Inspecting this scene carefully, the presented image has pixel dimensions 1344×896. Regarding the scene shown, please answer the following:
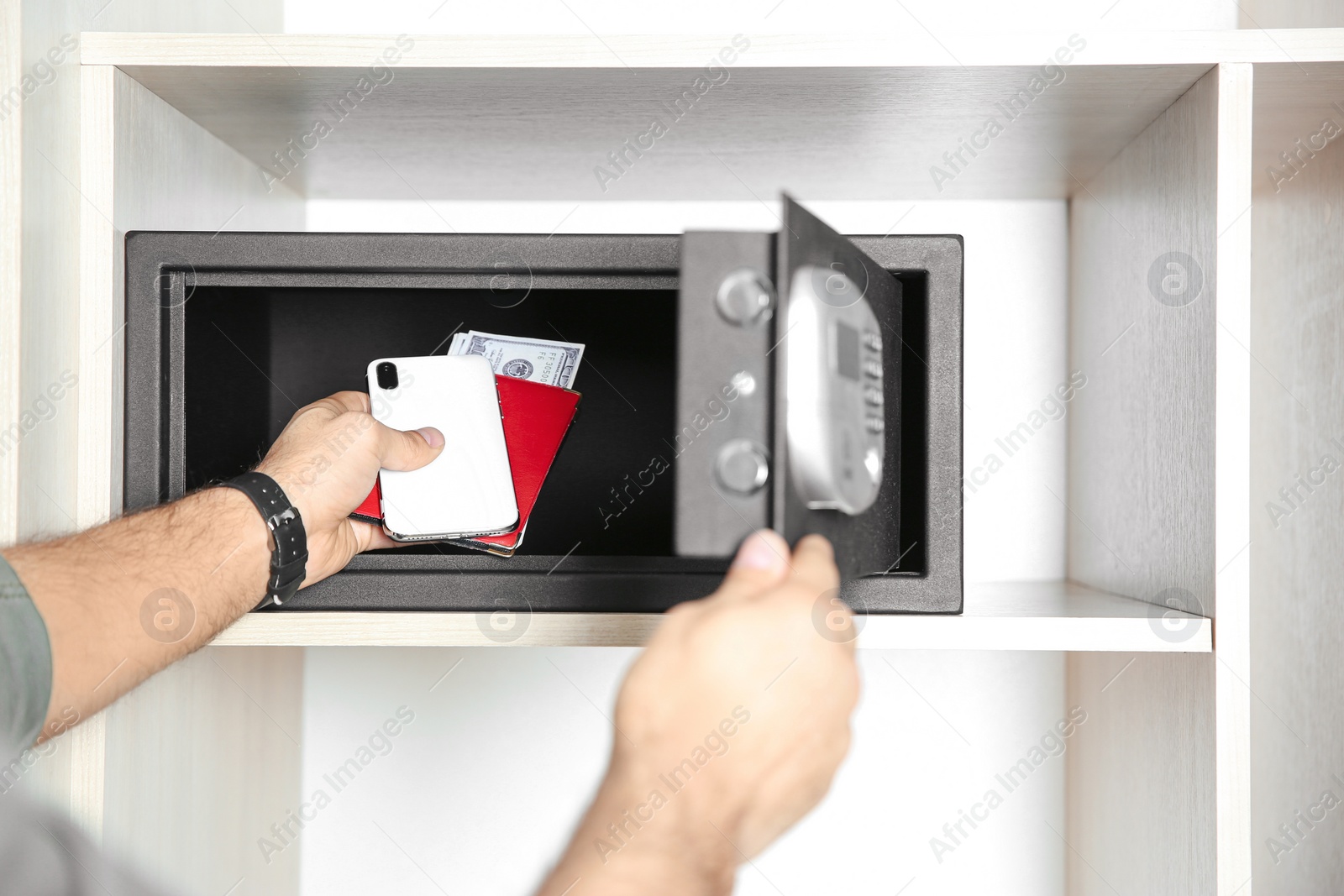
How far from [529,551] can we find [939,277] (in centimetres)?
47

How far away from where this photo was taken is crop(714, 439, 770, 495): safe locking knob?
44cm

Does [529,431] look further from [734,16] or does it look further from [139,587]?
[734,16]

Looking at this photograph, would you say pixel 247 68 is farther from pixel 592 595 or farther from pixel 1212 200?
pixel 1212 200

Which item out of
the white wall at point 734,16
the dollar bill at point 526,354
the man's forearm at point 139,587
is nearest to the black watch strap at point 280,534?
the man's forearm at point 139,587

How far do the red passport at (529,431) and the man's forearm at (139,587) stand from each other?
0.22m

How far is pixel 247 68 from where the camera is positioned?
0.66 meters

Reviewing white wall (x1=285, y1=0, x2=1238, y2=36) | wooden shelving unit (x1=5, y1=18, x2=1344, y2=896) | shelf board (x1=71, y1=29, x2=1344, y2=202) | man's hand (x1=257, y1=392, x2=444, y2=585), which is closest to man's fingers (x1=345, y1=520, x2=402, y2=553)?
man's hand (x1=257, y1=392, x2=444, y2=585)

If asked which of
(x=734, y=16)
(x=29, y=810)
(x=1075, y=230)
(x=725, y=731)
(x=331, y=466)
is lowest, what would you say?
(x=29, y=810)

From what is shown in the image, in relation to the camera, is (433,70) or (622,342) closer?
(433,70)

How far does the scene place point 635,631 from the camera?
2.07ft

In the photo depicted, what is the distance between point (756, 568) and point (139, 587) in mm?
450

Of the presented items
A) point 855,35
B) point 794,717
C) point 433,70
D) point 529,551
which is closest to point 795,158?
point 855,35

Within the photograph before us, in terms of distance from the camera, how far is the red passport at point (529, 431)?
2.62 feet

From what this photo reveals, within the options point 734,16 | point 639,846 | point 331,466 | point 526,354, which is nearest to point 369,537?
point 331,466
